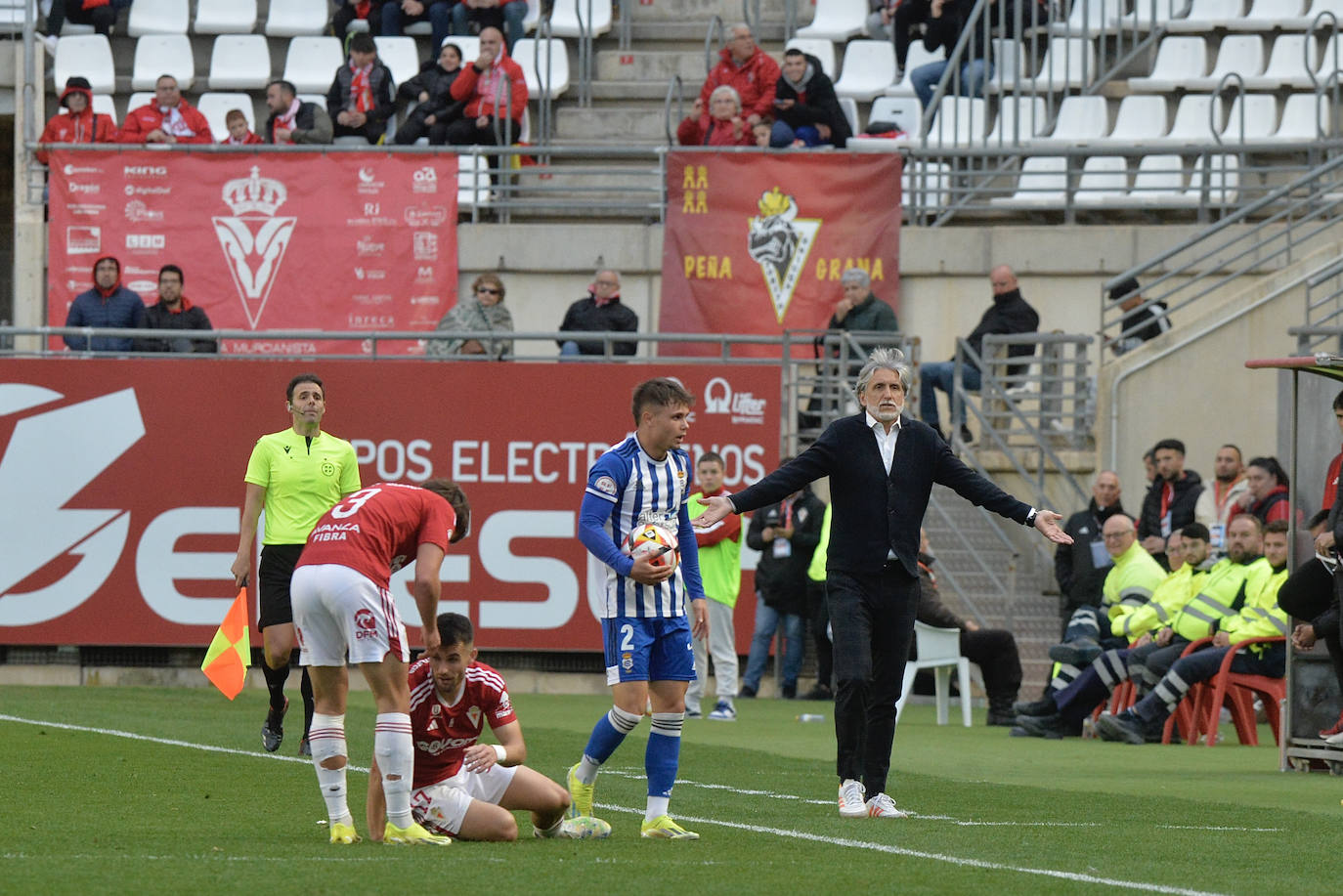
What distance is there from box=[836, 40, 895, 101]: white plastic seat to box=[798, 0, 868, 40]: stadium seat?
55 cm

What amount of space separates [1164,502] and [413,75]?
417 inches

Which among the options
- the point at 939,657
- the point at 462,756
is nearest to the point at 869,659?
the point at 462,756

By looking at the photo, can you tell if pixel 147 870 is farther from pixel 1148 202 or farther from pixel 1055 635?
pixel 1148 202

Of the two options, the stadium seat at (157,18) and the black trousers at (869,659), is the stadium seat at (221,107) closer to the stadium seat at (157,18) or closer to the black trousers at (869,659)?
the stadium seat at (157,18)

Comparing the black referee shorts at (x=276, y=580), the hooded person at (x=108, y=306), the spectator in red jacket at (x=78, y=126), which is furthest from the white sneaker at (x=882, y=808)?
the spectator in red jacket at (x=78, y=126)

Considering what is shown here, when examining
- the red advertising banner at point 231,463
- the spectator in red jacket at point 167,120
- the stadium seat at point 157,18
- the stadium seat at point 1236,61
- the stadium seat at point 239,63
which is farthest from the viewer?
the stadium seat at point 157,18

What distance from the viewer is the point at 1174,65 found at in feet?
84.5

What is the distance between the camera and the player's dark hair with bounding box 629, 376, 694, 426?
370 inches

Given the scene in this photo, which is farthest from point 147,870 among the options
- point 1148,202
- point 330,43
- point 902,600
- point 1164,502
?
point 330,43

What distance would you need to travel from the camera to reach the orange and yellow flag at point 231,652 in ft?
43.7

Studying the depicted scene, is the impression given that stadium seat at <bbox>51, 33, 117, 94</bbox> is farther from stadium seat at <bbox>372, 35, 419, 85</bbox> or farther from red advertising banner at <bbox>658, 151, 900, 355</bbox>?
red advertising banner at <bbox>658, 151, 900, 355</bbox>

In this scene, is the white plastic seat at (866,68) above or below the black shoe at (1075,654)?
above

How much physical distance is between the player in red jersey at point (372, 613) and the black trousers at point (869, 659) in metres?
2.25

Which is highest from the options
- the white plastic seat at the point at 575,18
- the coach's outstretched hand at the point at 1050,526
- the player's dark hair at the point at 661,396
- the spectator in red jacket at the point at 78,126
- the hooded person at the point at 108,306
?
the white plastic seat at the point at 575,18
